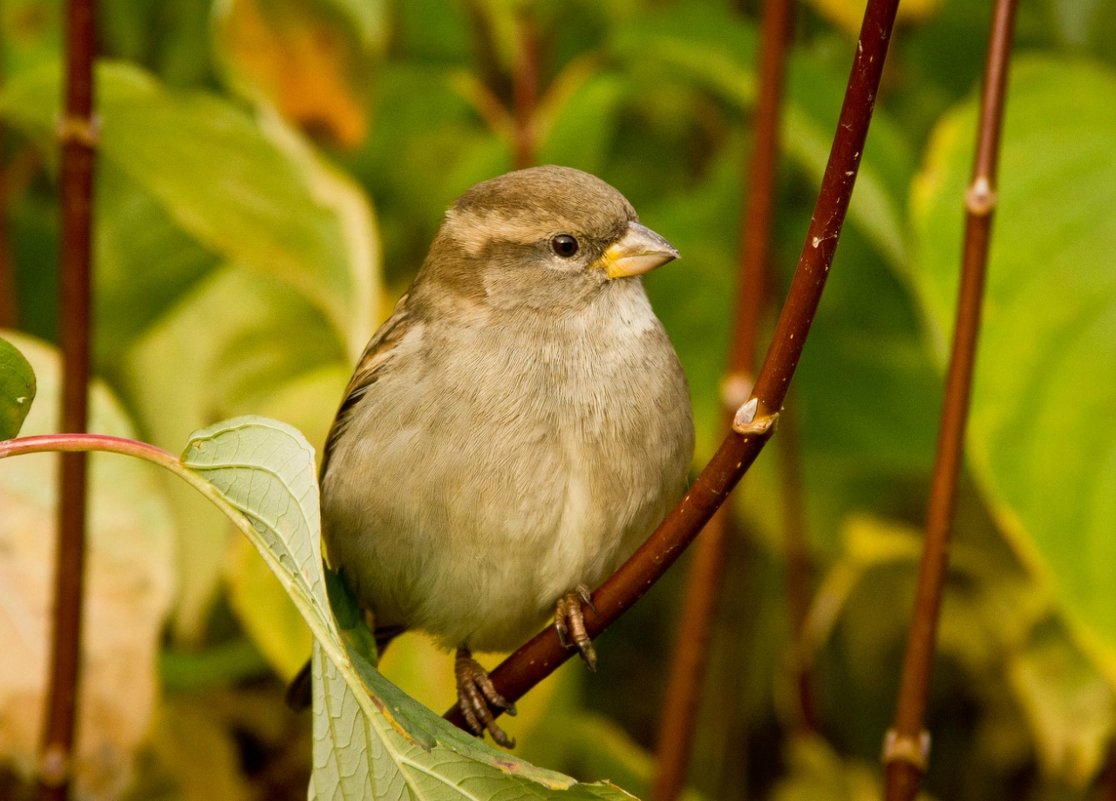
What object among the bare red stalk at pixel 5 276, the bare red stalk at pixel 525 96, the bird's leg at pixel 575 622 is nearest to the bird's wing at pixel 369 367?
the bird's leg at pixel 575 622

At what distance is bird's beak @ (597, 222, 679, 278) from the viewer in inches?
54.3

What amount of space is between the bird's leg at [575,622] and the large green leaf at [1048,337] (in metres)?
0.48

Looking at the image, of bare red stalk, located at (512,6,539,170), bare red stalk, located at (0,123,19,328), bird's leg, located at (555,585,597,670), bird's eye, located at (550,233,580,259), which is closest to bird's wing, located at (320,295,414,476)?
bird's eye, located at (550,233,580,259)

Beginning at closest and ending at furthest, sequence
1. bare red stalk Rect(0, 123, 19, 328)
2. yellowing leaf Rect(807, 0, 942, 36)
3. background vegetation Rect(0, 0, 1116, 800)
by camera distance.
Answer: background vegetation Rect(0, 0, 1116, 800), yellowing leaf Rect(807, 0, 942, 36), bare red stalk Rect(0, 123, 19, 328)

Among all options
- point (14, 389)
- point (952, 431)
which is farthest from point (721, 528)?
point (14, 389)

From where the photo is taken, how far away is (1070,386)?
1546mm

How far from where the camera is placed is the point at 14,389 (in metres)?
0.89

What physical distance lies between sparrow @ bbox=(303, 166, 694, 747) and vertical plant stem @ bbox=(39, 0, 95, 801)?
25cm

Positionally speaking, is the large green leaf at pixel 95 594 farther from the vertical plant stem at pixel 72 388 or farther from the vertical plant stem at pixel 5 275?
the vertical plant stem at pixel 5 275

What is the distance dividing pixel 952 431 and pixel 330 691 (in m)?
0.57

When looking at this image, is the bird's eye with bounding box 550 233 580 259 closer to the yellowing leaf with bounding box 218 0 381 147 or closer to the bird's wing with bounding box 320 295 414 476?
the bird's wing with bounding box 320 295 414 476

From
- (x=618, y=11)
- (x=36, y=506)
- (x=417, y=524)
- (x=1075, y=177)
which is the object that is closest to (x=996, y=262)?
(x=1075, y=177)

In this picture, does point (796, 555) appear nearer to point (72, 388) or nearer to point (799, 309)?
point (72, 388)

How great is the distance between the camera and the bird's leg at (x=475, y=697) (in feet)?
4.34
